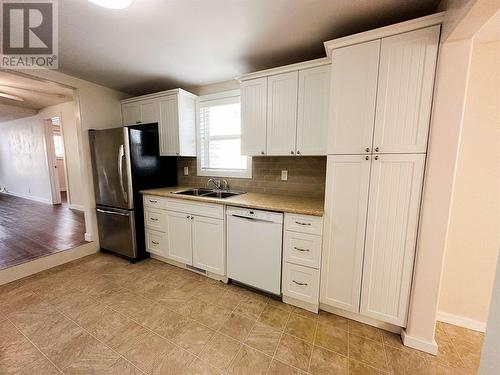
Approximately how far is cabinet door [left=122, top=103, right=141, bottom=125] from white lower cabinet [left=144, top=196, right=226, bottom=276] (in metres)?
1.33

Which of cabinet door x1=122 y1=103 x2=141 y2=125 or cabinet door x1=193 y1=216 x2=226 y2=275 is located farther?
cabinet door x1=122 y1=103 x2=141 y2=125

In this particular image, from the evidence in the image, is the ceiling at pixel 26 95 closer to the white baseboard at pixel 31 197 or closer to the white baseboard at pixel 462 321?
the white baseboard at pixel 31 197

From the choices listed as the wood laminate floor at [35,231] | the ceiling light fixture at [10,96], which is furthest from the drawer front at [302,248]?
the ceiling light fixture at [10,96]

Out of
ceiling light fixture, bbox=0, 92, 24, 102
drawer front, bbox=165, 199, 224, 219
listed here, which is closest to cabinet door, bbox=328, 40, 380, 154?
drawer front, bbox=165, 199, 224, 219

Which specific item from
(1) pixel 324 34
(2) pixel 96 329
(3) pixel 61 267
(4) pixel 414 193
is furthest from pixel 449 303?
(3) pixel 61 267

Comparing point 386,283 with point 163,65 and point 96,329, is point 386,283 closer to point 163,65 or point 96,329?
point 96,329

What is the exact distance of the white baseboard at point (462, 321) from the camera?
169 cm

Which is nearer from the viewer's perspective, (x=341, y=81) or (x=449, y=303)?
(x=341, y=81)

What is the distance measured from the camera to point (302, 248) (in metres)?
1.82

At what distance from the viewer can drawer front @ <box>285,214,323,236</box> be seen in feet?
5.74

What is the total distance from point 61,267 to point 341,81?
3783 millimetres

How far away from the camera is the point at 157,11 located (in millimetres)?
1518

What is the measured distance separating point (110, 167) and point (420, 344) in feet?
11.9

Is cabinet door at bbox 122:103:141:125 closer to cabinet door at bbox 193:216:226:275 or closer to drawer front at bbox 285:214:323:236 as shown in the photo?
cabinet door at bbox 193:216:226:275
